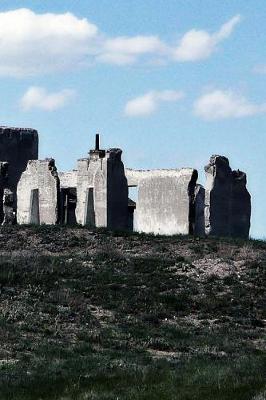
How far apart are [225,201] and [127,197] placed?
4236 millimetres

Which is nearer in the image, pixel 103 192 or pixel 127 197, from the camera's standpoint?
pixel 103 192

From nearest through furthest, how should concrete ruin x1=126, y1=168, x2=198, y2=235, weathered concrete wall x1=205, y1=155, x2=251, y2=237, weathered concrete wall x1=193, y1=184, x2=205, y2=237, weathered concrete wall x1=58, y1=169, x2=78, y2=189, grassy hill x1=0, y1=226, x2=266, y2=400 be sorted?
grassy hill x1=0, y1=226, x2=266, y2=400 → concrete ruin x1=126, y1=168, x2=198, y2=235 → weathered concrete wall x1=205, y1=155, x2=251, y2=237 → weathered concrete wall x1=193, y1=184, x2=205, y2=237 → weathered concrete wall x1=58, y1=169, x2=78, y2=189

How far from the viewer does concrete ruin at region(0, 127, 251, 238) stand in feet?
140

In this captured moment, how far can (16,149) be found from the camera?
47188 mm

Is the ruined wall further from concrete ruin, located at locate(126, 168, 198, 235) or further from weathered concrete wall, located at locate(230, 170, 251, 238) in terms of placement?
weathered concrete wall, located at locate(230, 170, 251, 238)

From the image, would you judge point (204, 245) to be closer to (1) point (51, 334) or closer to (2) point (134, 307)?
(2) point (134, 307)

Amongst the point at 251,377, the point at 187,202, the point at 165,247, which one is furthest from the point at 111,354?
the point at 187,202

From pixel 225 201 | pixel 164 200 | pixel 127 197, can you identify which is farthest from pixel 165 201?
pixel 225 201

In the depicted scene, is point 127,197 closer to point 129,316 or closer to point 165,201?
point 165,201

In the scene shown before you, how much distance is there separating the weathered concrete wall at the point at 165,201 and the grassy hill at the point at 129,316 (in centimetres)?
711

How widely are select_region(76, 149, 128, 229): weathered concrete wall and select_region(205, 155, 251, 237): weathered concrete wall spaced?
3.50 metres

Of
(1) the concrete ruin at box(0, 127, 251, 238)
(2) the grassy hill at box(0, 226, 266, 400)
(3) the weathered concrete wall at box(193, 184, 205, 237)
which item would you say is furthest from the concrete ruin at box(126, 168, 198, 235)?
(2) the grassy hill at box(0, 226, 266, 400)

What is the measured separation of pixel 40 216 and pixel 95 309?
17.6 metres

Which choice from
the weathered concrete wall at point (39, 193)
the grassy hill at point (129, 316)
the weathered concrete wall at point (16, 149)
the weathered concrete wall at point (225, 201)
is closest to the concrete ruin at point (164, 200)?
the weathered concrete wall at point (225, 201)
